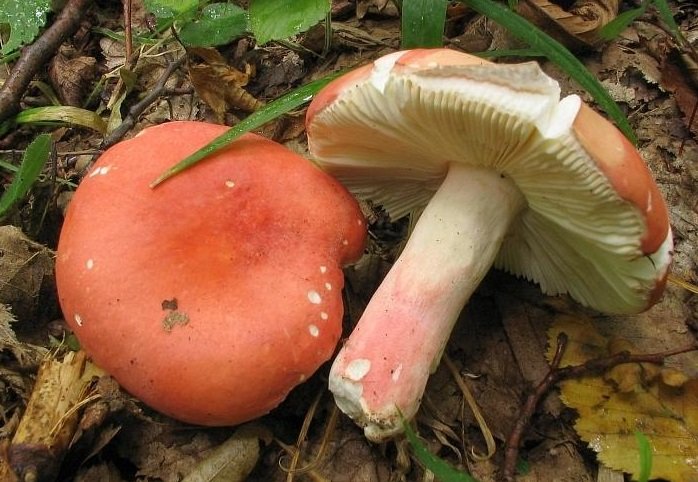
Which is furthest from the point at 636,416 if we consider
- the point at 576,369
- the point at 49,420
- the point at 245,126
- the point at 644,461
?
the point at 49,420

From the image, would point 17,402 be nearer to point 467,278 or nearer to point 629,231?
point 467,278

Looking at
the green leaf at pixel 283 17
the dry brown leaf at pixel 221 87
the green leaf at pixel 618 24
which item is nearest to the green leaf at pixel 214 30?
the dry brown leaf at pixel 221 87

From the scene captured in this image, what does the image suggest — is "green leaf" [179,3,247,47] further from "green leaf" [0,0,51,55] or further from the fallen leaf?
Answer: the fallen leaf

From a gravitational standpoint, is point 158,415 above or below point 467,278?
below

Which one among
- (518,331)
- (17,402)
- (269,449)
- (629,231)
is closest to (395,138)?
(629,231)

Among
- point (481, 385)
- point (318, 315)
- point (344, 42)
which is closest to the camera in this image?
point (318, 315)

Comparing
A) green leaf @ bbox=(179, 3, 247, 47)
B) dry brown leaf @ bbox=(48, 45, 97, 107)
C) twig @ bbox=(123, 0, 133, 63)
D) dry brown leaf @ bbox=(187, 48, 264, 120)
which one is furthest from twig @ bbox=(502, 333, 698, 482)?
dry brown leaf @ bbox=(48, 45, 97, 107)
